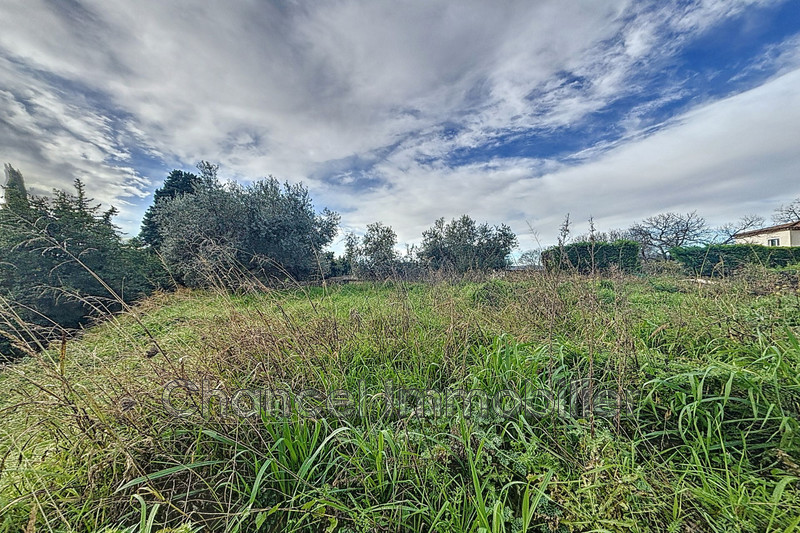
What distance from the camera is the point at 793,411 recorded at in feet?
4.36

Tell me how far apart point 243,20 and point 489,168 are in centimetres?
677

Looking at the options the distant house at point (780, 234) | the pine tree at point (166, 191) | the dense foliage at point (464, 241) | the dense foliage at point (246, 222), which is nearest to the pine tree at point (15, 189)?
the dense foliage at point (246, 222)

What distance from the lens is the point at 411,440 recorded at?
4.77ft

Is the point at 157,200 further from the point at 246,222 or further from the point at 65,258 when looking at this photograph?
the point at 246,222

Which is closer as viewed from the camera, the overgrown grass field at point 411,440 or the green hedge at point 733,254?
the overgrown grass field at point 411,440

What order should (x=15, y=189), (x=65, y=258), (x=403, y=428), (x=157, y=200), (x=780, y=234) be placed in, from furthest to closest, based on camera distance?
(x=780, y=234) → (x=157, y=200) → (x=65, y=258) → (x=15, y=189) → (x=403, y=428)

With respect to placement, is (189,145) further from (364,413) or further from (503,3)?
(364,413)

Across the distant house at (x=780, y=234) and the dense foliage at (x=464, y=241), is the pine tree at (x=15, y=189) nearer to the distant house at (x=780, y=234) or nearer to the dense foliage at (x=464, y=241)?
the dense foliage at (x=464, y=241)

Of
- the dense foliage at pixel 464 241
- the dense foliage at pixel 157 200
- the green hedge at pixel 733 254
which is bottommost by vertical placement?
the green hedge at pixel 733 254

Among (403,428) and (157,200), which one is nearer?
(403,428)

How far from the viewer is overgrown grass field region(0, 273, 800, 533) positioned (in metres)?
1.10

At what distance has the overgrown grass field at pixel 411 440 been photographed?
110 cm

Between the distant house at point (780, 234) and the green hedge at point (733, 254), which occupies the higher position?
the distant house at point (780, 234)

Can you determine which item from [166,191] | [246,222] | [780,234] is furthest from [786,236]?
[166,191]
